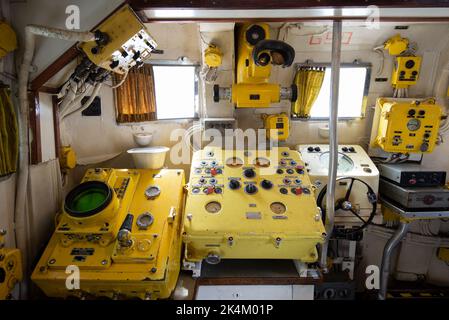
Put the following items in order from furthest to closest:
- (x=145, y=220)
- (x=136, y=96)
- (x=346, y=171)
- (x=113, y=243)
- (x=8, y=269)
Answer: (x=136, y=96), (x=346, y=171), (x=145, y=220), (x=113, y=243), (x=8, y=269)

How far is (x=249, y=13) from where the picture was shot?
1742 millimetres

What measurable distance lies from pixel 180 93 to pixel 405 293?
347cm

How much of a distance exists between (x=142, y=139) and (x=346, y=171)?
211 cm

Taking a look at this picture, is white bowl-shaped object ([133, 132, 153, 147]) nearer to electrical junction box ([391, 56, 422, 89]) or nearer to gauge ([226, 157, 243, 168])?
gauge ([226, 157, 243, 168])

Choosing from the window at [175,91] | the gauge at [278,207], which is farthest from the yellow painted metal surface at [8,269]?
the window at [175,91]

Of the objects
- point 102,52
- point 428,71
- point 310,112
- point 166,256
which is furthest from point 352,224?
point 102,52

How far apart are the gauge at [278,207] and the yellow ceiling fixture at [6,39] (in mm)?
2098

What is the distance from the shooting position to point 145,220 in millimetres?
2051

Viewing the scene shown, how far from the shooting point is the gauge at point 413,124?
264 cm

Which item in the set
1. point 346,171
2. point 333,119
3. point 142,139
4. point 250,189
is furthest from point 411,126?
point 142,139

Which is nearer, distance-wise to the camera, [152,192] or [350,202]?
[152,192]

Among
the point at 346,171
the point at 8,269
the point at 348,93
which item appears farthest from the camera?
the point at 348,93

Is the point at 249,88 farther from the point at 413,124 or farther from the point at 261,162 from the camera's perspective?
the point at 413,124
